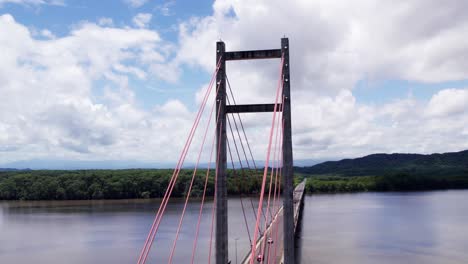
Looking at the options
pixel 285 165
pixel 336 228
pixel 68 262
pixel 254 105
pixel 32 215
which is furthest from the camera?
pixel 32 215

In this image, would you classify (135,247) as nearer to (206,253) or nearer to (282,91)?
(206,253)

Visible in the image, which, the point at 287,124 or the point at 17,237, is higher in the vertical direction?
the point at 287,124

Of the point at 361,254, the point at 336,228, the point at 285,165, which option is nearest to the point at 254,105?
the point at 285,165

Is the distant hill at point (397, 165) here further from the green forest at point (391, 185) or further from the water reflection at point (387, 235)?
the water reflection at point (387, 235)

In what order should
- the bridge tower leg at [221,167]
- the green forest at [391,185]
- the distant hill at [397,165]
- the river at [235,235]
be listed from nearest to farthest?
the bridge tower leg at [221,167] < the river at [235,235] < the green forest at [391,185] < the distant hill at [397,165]

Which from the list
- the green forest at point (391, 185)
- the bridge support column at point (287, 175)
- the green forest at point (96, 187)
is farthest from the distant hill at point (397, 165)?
the bridge support column at point (287, 175)

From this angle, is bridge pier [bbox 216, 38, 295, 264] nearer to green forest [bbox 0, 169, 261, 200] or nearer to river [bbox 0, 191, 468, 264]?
river [bbox 0, 191, 468, 264]
